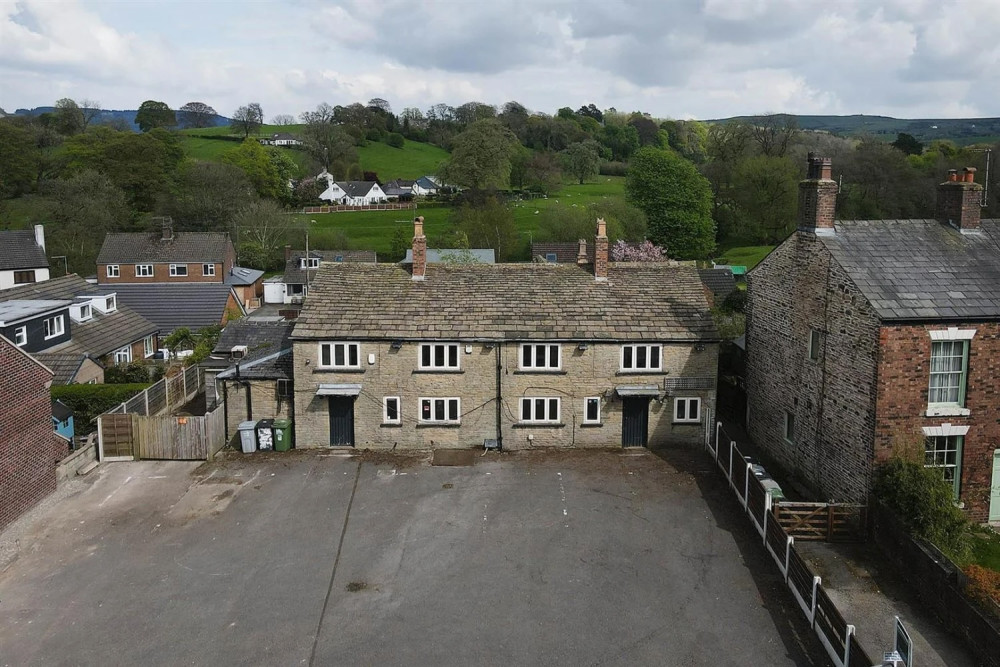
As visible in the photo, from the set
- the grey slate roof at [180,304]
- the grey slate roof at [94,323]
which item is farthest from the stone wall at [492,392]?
the grey slate roof at [180,304]

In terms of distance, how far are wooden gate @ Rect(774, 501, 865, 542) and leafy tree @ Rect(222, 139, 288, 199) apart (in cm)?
9632

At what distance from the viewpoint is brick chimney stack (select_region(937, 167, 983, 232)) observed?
Result: 24062 millimetres

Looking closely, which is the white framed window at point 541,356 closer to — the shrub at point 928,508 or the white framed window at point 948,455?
the shrub at point 928,508

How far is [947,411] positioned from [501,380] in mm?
14143

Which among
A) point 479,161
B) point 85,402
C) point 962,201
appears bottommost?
point 85,402

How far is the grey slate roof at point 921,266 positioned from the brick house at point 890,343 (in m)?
0.04

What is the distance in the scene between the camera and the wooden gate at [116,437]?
27.0 meters

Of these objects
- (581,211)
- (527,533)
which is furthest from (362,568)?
(581,211)

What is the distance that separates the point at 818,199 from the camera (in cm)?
2328

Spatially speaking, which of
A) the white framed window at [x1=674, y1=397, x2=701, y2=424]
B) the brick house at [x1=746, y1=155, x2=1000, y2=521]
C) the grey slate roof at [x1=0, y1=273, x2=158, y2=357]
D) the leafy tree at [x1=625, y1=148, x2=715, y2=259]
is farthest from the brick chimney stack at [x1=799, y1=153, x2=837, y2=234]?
the leafy tree at [x1=625, y1=148, x2=715, y2=259]

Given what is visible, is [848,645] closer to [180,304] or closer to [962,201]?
[962,201]

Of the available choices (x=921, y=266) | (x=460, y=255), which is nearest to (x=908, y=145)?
(x=460, y=255)

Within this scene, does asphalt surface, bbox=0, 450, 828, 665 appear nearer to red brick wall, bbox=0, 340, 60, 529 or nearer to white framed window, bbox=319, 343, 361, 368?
red brick wall, bbox=0, 340, 60, 529

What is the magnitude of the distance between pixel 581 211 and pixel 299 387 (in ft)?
181
